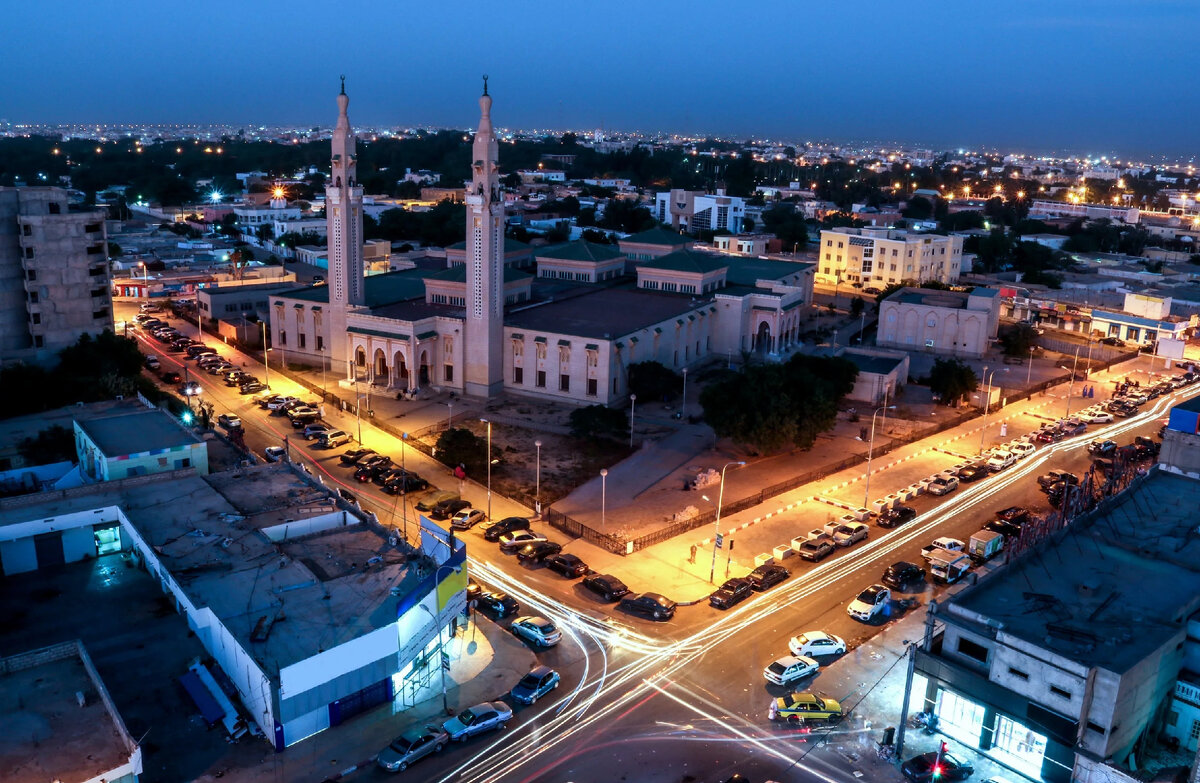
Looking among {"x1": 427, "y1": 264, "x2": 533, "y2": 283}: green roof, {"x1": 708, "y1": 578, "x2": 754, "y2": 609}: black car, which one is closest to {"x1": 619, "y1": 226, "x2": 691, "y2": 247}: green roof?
{"x1": 427, "y1": 264, "x2": 533, "y2": 283}: green roof

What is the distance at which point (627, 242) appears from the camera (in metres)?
76.1

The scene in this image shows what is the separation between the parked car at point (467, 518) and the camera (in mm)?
33719

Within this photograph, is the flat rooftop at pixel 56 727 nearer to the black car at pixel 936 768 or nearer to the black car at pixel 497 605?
the black car at pixel 497 605

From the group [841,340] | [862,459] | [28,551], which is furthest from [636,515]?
[841,340]

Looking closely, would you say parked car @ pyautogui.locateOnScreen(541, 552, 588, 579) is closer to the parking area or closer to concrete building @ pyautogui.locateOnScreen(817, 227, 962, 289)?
the parking area

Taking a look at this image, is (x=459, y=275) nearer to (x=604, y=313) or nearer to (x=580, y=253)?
(x=604, y=313)

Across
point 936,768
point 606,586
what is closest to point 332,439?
point 606,586

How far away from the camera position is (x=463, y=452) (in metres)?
39.5

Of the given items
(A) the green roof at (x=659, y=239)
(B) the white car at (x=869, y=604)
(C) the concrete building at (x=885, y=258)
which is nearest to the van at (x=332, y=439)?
(B) the white car at (x=869, y=604)

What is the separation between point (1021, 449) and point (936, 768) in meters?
27.9

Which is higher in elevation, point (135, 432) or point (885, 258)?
point (885, 258)

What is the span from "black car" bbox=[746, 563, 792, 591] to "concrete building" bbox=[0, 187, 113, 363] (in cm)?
4028

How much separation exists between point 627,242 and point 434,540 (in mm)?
52050

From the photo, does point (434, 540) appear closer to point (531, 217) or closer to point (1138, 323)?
point (1138, 323)
